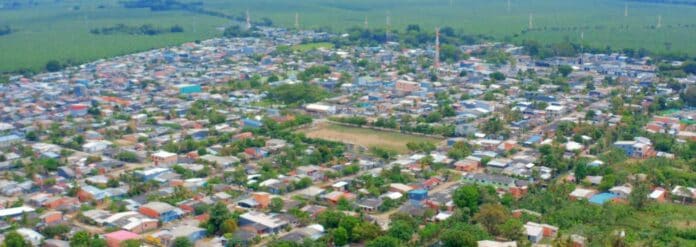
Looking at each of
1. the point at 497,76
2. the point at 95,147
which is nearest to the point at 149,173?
the point at 95,147

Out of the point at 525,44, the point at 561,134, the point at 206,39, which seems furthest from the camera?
the point at 206,39

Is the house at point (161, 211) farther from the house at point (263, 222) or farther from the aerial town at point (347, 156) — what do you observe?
the house at point (263, 222)

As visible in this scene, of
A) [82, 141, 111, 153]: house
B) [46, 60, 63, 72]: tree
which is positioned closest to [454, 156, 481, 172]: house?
[82, 141, 111, 153]: house

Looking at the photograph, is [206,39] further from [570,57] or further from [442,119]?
[442,119]

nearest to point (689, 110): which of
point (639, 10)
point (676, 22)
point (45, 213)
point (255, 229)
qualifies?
point (255, 229)

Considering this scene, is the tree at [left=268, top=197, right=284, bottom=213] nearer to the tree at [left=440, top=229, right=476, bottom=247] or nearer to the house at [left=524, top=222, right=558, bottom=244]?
the tree at [left=440, top=229, right=476, bottom=247]

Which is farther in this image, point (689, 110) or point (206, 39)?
point (206, 39)

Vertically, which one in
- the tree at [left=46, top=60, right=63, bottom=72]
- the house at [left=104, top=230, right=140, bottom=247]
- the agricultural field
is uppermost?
the agricultural field

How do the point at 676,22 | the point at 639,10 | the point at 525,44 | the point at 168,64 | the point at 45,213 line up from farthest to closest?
the point at 639,10 → the point at 676,22 → the point at 525,44 → the point at 168,64 → the point at 45,213
